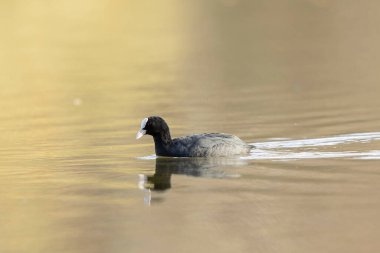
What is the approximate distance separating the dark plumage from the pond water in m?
0.21

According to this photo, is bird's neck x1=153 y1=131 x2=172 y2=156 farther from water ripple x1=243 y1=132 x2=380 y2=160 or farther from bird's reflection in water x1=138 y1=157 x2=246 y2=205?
water ripple x1=243 y1=132 x2=380 y2=160

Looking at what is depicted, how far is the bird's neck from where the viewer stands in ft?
48.7

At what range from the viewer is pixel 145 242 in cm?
979

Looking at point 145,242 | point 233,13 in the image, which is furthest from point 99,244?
point 233,13

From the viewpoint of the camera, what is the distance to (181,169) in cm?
1392

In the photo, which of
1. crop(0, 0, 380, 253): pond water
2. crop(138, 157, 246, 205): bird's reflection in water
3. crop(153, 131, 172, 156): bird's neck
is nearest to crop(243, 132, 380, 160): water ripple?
crop(0, 0, 380, 253): pond water

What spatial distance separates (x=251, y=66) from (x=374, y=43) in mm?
4892

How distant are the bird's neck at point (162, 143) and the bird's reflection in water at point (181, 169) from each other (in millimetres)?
84

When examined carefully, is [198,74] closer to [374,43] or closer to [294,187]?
[374,43]

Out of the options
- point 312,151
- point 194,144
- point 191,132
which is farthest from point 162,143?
point 191,132

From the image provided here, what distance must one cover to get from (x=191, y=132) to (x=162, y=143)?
2373mm

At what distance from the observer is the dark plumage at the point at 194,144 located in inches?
566

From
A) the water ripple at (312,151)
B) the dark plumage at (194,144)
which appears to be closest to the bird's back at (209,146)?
the dark plumage at (194,144)

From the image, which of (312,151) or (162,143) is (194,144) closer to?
(162,143)
